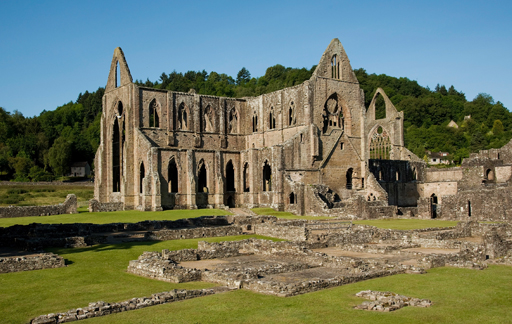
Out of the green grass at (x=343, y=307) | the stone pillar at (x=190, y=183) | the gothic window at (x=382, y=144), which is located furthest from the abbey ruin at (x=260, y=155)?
the green grass at (x=343, y=307)

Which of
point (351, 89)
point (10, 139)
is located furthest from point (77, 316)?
point (10, 139)

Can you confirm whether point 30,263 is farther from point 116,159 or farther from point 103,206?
point 116,159

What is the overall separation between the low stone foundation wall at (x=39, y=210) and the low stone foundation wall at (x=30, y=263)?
27.0m

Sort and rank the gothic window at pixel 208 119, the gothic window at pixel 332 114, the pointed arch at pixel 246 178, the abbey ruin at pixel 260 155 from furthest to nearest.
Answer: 1. the gothic window at pixel 208 119
2. the pointed arch at pixel 246 178
3. the gothic window at pixel 332 114
4. the abbey ruin at pixel 260 155

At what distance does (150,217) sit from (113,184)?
A: 1527 cm

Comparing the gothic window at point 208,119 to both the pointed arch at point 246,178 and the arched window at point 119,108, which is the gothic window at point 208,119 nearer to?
the pointed arch at point 246,178

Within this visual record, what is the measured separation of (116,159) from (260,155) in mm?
16128

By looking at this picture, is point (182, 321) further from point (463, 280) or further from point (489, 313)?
point (463, 280)

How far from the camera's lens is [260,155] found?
53.6 m

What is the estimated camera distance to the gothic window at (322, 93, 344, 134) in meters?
55.3

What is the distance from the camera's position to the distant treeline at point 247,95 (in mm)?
96938

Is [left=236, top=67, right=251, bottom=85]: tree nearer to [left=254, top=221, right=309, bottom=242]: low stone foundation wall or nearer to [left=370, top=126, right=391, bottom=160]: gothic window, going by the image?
[left=370, top=126, right=391, bottom=160]: gothic window

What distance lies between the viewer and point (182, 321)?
466 inches

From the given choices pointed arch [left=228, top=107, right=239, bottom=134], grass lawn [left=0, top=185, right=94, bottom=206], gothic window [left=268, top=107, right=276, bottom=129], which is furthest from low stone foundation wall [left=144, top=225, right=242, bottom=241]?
grass lawn [left=0, top=185, right=94, bottom=206]
